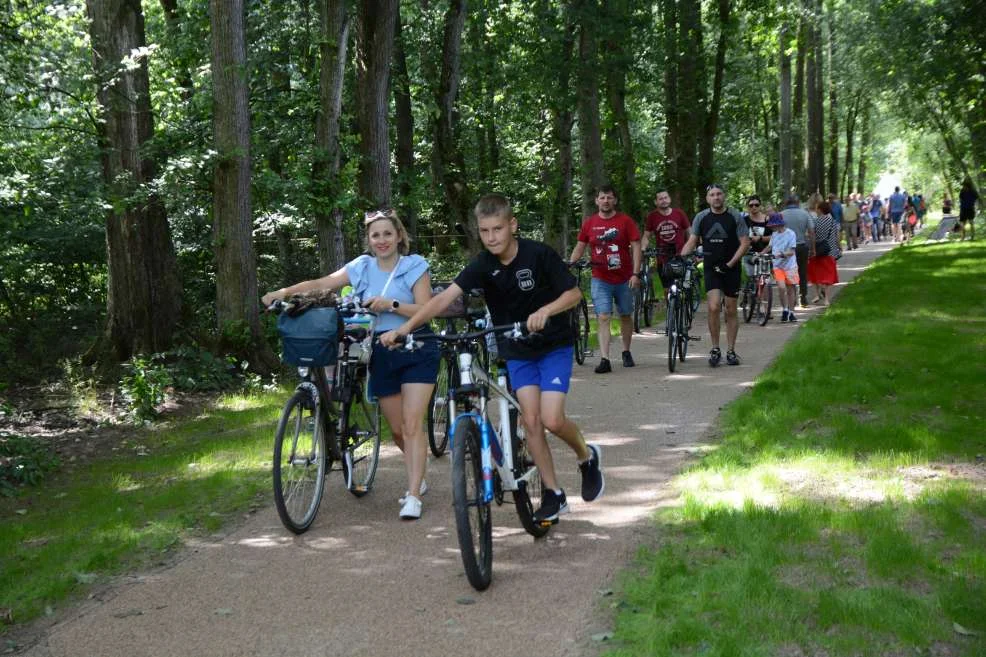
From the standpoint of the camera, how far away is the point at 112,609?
5.61m

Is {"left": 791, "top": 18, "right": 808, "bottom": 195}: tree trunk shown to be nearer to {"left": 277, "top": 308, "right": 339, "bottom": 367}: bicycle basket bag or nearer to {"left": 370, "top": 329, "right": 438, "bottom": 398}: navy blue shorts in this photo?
{"left": 370, "top": 329, "right": 438, "bottom": 398}: navy blue shorts

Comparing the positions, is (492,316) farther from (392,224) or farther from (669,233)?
(669,233)

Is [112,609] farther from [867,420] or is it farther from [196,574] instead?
[867,420]

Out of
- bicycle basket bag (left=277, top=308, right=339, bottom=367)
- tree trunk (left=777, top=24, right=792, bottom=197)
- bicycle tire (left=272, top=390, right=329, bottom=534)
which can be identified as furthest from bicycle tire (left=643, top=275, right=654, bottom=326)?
tree trunk (left=777, top=24, right=792, bottom=197)

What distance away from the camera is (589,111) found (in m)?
21.6

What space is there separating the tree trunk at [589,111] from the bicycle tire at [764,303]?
4.31m

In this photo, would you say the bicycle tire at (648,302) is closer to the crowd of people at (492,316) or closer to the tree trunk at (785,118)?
the crowd of people at (492,316)

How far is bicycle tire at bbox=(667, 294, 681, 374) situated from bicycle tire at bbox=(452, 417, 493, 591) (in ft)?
24.5

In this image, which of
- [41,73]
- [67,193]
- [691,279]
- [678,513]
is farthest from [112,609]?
[67,193]

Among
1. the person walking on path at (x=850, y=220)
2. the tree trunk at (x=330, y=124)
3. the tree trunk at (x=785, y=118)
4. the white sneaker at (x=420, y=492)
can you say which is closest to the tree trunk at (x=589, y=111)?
the tree trunk at (x=330, y=124)

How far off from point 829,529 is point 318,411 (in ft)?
10.3

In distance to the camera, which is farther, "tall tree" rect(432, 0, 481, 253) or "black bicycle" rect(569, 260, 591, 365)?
"tall tree" rect(432, 0, 481, 253)

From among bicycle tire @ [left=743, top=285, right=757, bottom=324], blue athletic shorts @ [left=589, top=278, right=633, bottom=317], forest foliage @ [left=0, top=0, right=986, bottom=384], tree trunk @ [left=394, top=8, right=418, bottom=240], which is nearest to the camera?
blue athletic shorts @ [left=589, top=278, right=633, bottom=317]

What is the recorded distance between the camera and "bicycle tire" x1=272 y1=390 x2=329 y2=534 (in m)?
6.50
